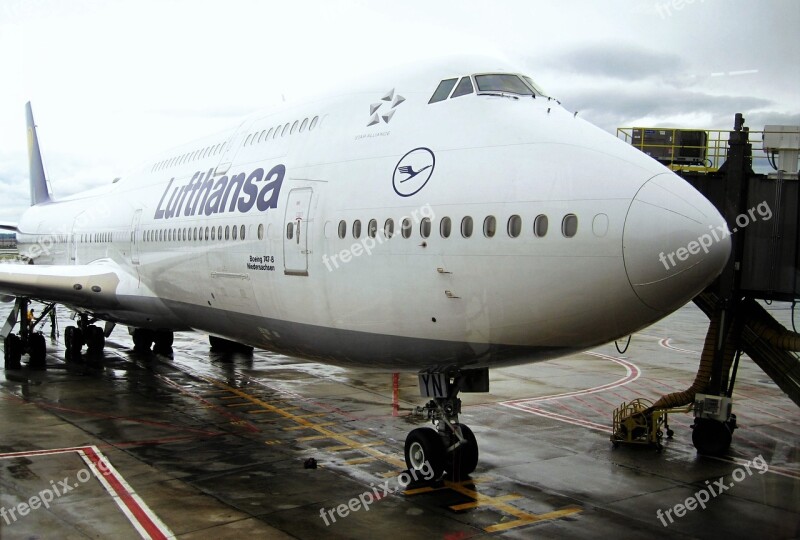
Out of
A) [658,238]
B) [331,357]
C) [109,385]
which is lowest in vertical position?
[109,385]

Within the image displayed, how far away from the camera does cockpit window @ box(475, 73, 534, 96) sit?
9.45 metres

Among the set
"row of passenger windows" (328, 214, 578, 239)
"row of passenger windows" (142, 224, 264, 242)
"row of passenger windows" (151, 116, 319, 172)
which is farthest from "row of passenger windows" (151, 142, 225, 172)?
"row of passenger windows" (328, 214, 578, 239)

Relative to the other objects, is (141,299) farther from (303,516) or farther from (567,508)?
(567,508)

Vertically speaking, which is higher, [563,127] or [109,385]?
[563,127]

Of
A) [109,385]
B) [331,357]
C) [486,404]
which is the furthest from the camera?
[109,385]

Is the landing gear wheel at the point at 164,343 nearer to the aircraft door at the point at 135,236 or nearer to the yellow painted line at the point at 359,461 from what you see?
the aircraft door at the point at 135,236

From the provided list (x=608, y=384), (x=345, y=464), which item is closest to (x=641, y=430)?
(x=345, y=464)

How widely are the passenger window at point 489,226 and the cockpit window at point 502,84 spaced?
6.96ft

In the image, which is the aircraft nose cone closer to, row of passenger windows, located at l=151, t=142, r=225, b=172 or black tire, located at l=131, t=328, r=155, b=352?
row of passenger windows, located at l=151, t=142, r=225, b=172

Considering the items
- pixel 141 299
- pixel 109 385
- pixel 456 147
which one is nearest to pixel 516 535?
pixel 456 147

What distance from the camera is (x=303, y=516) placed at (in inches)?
380

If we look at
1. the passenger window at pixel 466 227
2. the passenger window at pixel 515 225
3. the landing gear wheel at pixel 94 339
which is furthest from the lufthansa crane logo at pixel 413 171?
the landing gear wheel at pixel 94 339

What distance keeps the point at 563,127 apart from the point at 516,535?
16.6 ft

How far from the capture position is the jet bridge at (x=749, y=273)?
1295cm
